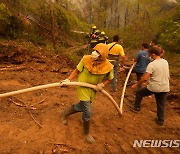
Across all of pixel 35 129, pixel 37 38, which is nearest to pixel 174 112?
pixel 35 129

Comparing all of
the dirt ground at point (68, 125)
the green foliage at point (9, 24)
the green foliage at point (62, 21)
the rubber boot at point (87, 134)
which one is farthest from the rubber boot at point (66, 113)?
the green foliage at point (62, 21)

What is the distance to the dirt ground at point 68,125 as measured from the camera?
13.3ft

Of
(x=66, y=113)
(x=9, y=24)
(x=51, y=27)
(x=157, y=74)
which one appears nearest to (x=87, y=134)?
(x=66, y=113)

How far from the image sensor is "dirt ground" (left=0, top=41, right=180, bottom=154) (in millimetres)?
4051

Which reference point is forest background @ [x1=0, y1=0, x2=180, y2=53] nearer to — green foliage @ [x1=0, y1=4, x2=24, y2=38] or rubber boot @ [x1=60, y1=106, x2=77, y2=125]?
green foliage @ [x1=0, y1=4, x2=24, y2=38]

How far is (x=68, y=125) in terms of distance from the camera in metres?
4.66

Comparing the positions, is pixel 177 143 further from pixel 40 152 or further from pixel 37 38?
pixel 37 38

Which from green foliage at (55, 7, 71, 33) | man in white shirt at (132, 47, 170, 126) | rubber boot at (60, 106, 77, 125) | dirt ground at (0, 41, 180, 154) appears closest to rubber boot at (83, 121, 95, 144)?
dirt ground at (0, 41, 180, 154)

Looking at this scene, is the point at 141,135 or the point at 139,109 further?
the point at 139,109

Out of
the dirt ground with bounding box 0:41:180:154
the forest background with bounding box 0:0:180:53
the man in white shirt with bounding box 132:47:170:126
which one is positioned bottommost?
the dirt ground with bounding box 0:41:180:154

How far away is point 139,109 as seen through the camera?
5867 millimetres

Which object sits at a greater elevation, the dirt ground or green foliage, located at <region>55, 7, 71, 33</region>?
green foliage, located at <region>55, 7, 71, 33</region>

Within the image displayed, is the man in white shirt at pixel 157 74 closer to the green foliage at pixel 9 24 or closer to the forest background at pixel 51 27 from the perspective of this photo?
the forest background at pixel 51 27

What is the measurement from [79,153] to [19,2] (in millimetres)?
9322
